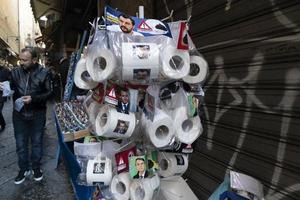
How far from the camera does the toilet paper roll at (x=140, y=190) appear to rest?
118 inches

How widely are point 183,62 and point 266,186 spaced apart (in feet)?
3.42

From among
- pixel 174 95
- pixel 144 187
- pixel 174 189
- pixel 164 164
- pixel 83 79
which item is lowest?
pixel 174 189

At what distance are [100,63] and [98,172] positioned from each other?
0.85 m

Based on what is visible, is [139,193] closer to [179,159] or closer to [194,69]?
[179,159]

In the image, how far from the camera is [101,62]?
282cm

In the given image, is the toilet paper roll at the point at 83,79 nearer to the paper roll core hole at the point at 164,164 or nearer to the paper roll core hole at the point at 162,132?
the paper roll core hole at the point at 162,132

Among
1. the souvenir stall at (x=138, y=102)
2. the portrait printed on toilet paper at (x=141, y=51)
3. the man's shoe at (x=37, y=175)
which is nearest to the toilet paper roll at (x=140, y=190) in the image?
the souvenir stall at (x=138, y=102)

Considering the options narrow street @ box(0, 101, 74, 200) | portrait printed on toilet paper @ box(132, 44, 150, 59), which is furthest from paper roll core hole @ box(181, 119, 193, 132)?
narrow street @ box(0, 101, 74, 200)

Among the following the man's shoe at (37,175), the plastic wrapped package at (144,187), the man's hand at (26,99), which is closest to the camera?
the plastic wrapped package at (144,187)

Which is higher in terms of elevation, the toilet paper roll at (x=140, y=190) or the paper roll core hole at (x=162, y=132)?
the paper roll core hole at (x=162, y=132)

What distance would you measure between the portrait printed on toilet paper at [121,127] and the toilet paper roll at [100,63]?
0.33 meters

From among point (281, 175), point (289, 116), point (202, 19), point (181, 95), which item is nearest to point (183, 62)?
point (181, 95)

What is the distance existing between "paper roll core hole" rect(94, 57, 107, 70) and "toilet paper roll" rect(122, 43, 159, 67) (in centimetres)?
20

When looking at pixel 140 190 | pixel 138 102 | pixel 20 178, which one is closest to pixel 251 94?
pixel 138 102
